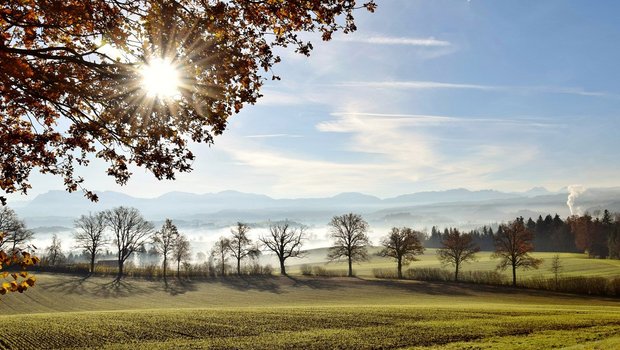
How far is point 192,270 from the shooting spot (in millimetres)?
81875

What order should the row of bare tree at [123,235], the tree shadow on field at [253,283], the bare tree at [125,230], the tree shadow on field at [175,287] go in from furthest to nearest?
the bare tree at [125,230] → the row of bare tree at [123,235] → the tree shadow on field at [253,283] → the tree shadow on field at [175,287]

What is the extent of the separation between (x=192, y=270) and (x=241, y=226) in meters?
14.5

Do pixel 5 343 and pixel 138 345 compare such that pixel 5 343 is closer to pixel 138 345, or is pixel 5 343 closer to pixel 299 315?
pixel 138 345

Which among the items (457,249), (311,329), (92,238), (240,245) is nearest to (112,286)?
(92,238)

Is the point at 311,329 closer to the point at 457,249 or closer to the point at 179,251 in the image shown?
the point at 457,249

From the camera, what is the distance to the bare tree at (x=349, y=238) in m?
81.8

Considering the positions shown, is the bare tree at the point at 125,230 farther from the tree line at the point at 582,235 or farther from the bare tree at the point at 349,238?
the tree line at the point at 582,235

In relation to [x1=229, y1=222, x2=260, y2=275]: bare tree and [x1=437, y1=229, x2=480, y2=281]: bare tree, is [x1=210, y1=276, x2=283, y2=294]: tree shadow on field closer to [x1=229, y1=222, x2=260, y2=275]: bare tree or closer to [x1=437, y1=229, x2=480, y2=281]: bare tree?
[x1=229, y1=222, x2=260, y2=275]: bare tree

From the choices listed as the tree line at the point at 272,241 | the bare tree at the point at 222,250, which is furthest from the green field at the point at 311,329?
the bare tree at the point at 222,250

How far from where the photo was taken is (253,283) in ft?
238

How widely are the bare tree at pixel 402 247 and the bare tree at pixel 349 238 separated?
536 centimetres

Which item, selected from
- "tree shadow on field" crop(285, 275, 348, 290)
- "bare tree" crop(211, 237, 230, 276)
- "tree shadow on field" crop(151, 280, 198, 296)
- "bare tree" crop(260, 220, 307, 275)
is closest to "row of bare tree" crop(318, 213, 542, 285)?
"tree shadow on field" crop(285, 275, 348, 290)

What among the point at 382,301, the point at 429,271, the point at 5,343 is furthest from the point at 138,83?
the point at 429,271

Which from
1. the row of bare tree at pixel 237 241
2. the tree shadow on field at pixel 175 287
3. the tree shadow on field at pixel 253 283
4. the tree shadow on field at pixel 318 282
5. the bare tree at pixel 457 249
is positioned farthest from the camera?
the row of bare tree at pixel 237 241
